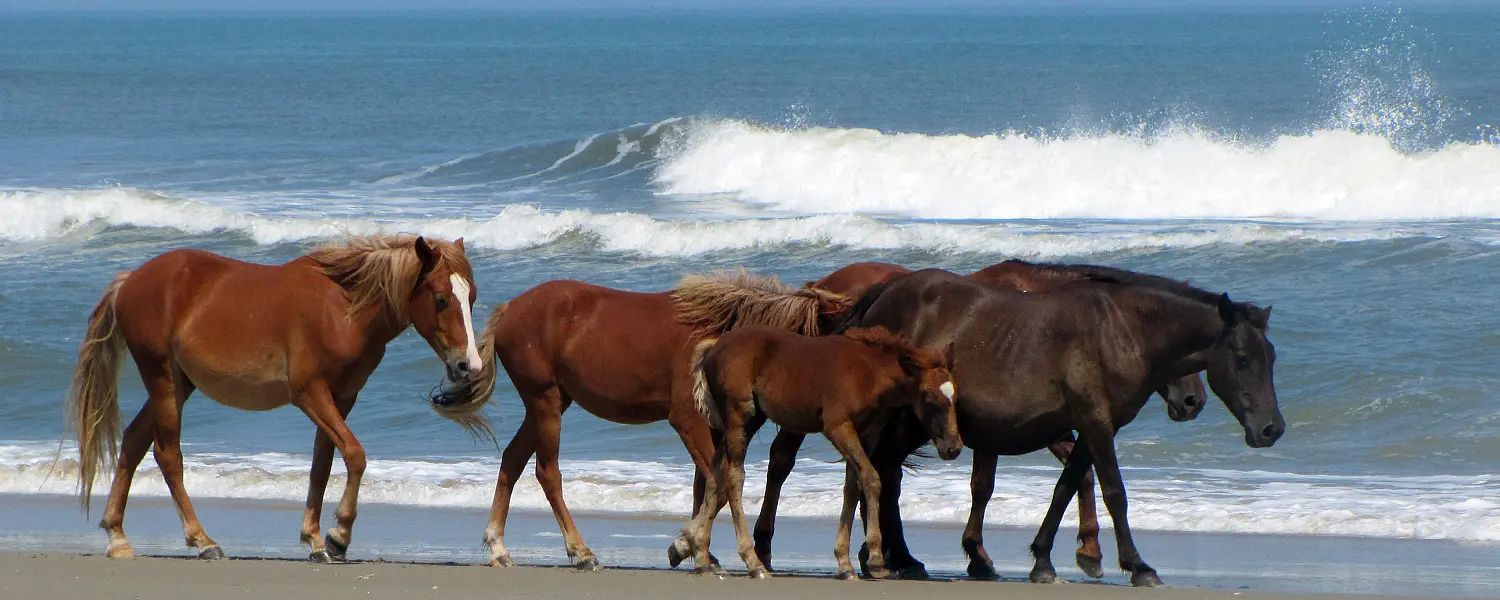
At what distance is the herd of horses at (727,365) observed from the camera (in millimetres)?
6453

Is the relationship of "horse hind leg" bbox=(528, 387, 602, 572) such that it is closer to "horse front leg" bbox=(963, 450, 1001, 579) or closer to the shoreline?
the shoreline

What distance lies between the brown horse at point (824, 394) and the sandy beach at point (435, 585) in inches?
11.2

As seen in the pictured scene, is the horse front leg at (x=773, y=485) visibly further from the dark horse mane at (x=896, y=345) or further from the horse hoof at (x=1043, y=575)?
the horse hoof at (x=1043, y=575)

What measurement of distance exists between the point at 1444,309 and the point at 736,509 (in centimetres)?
979

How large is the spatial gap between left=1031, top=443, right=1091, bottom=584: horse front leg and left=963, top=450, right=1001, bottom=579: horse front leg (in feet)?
0.69

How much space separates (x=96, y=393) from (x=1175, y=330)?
4.69 metres

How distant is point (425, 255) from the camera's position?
669 centimetres

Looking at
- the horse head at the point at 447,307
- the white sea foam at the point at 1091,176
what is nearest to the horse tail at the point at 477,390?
the horse head at the point at 447,307

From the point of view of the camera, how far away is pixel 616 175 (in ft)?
101

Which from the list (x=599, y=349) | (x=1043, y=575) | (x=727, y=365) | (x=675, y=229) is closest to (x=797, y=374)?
(x=727, y=365)

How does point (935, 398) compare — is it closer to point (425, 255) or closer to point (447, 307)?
point (447, 307)

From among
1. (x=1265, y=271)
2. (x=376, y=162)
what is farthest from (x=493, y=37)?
(x=1265, y=271)

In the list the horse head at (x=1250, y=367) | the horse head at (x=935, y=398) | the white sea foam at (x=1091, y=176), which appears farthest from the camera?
the white sea foam at (x=1091, y=176)

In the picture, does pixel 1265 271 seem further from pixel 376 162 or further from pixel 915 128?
pixel 915 128
